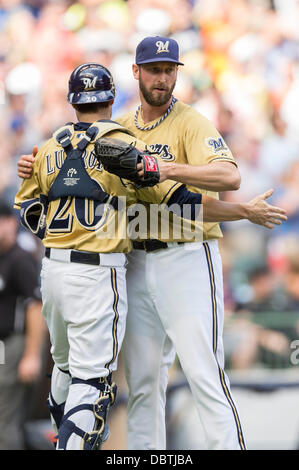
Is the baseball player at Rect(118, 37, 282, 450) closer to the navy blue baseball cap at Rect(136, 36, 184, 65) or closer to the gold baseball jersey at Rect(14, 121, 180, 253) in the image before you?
the navy blue baseball cap at Rect(136, 36, 184, 65)

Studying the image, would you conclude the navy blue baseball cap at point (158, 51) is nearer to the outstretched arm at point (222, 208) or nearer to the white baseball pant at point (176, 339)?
the outstretched arm at point (222, 208)

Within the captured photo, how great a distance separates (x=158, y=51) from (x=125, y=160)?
745 millimetres

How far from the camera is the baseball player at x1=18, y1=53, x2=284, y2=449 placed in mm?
3412

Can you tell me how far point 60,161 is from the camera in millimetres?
3447

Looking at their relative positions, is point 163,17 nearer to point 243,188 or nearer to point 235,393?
point 243,188

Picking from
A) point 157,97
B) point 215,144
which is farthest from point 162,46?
point 215,144

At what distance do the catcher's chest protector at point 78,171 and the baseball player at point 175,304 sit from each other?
283 millimetres

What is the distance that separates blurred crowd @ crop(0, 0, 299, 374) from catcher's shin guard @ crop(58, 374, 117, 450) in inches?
164

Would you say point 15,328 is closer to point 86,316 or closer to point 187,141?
point 86,316

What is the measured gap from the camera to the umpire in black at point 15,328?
18.9 feet

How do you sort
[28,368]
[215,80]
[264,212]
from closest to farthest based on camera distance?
[264,212] < [28,368] < [215,80]

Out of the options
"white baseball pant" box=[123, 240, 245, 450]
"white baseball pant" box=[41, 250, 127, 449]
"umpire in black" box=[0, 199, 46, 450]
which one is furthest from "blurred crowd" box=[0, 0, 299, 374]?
"white baseball pant" box=[41, 250, 127, 449]

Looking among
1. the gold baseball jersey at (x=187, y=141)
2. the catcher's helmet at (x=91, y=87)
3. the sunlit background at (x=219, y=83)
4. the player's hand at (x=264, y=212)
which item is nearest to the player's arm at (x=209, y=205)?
the player's hand at (x=264, y=212)
